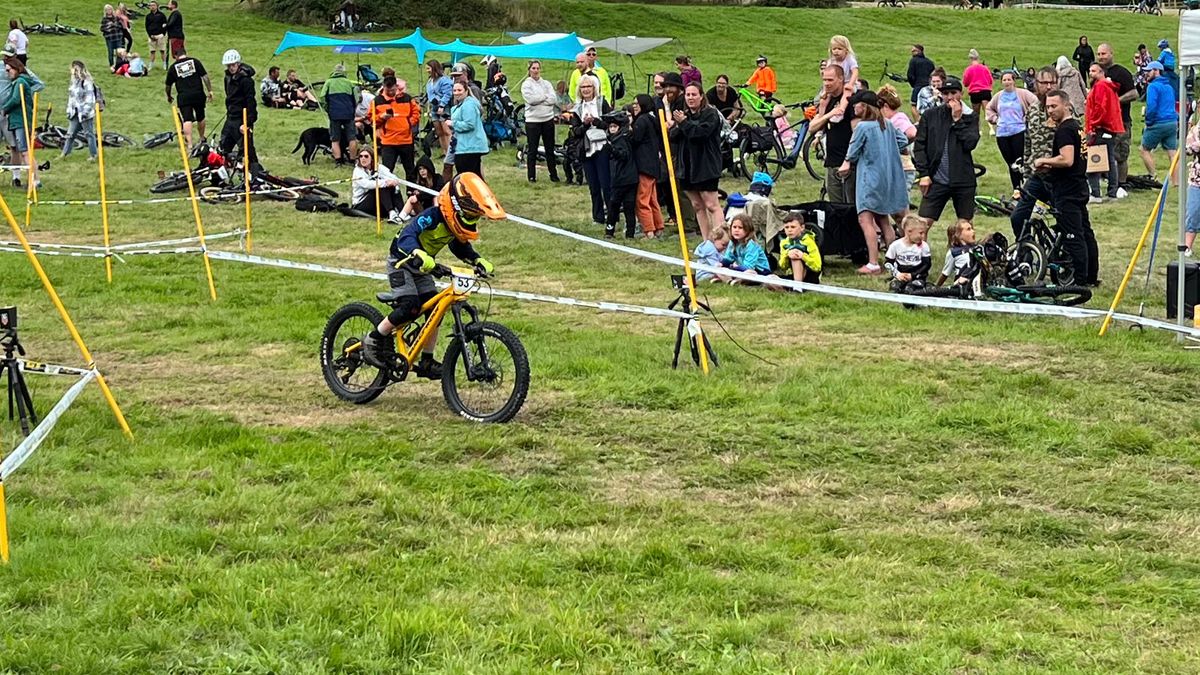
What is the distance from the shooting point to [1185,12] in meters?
10.7

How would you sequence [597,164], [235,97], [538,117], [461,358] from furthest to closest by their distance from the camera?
[538,117] → [235,97] → [597,164] → [461,358]

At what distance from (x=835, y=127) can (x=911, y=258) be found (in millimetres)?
2632

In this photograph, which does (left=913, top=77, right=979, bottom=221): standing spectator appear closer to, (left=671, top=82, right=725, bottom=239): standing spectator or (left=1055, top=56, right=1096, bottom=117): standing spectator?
(left=671, top=82, right=725, bottom=239): standing spectator

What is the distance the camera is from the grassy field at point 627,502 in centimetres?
552

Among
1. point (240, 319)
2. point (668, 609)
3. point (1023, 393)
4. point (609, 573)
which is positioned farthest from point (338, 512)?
point (240, 319)

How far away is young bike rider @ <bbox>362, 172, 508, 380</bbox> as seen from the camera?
8.68 meters

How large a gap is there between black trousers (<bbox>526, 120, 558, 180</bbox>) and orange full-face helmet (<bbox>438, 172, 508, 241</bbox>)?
12819mm

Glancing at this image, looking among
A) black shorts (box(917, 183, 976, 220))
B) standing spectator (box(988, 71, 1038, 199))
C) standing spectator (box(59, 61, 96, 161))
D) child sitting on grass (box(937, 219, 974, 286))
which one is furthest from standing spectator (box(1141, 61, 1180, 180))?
standing spectator (box(59, 61, 96, 161))

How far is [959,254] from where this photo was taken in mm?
12648

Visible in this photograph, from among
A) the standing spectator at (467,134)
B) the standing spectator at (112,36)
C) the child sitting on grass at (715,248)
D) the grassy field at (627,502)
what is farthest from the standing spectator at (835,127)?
the standing spectator at (112,36)

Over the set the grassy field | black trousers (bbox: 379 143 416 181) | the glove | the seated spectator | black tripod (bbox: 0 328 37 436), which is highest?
the seated spectator

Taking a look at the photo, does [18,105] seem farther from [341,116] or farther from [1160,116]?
[1160,116]

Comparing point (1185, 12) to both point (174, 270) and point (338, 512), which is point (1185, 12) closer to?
point (338, 512)

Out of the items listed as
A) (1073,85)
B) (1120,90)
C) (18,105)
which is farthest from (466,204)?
(1073,85)
